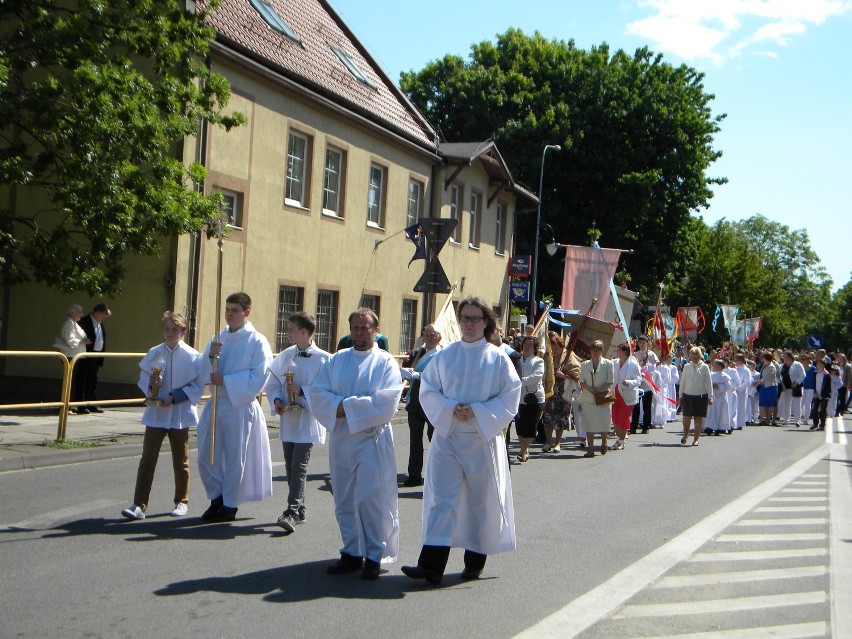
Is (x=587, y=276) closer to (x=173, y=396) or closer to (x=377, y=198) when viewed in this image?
(x=377, y=198)

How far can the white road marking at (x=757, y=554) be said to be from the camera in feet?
26.8

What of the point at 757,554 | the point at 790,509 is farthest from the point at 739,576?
the point at 790,509

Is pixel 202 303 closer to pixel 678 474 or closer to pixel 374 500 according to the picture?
pixel 678 474

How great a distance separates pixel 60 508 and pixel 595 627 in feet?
17.0

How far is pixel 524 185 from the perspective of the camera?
144 ft

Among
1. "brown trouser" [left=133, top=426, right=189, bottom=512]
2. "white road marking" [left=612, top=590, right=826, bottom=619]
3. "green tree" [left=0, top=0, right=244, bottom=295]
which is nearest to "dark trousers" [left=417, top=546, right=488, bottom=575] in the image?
"white road marking" [left=612, top=590, right=826, bottom=619]

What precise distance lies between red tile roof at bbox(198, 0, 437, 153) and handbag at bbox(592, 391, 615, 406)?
9263mm

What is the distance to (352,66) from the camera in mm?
29156

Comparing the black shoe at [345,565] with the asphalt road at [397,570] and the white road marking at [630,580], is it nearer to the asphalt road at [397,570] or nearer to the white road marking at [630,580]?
the asphalt road at [397,570]

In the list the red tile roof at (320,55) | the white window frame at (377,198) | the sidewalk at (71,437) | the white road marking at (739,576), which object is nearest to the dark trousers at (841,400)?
the red tile roof at (320,55)

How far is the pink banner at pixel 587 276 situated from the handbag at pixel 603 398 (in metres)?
6.49

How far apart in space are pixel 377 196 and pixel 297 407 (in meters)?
20.1

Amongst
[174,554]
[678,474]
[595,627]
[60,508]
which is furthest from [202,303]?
[595,627]

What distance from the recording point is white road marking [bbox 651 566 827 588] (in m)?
7.20
